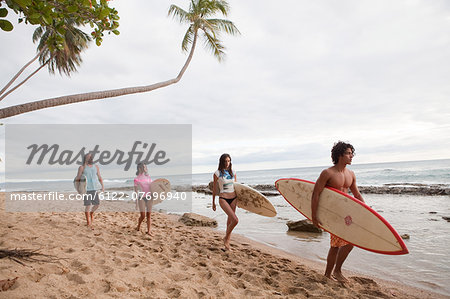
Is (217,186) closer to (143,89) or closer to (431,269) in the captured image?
(143,89)

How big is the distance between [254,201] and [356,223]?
7.64 ft

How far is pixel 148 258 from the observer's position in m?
3.52

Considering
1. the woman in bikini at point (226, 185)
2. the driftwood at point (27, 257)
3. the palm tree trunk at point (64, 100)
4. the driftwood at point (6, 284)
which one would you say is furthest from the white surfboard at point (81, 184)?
the driftwood at point (6, 284)

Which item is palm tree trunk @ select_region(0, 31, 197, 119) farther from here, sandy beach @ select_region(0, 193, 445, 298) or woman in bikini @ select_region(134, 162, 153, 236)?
sandy beach @ select_region(0, 193, 445, 298)

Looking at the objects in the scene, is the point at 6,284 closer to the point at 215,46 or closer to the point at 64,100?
the point at 64,100

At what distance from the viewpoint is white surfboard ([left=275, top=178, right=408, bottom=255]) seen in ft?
9.25

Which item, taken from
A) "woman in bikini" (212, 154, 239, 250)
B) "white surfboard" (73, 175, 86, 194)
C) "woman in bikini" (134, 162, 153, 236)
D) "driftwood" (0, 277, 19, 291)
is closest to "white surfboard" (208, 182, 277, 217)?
"woman in bikini" (212, 154, 239, 250)

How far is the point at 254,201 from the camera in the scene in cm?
515

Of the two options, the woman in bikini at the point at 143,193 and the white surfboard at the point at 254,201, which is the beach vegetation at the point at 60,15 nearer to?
the woman in bikini at the point at 143,193

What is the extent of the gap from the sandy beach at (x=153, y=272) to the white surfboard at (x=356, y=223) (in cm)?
58

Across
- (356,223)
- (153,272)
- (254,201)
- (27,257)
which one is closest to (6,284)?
(27,257)

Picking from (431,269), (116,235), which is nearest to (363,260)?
(431,269)

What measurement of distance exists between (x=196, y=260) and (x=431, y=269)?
3575 millimetres

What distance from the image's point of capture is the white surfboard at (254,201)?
510 cm
